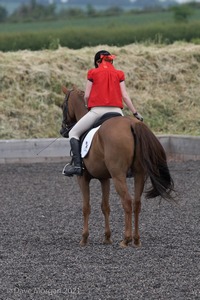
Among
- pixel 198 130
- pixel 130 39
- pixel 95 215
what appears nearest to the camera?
pixel 95 215

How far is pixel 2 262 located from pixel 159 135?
390 inches

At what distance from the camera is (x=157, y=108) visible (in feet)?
71.9

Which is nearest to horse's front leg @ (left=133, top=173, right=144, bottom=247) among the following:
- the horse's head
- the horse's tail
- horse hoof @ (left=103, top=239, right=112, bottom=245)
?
the horse's tail

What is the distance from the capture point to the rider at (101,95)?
1086cm

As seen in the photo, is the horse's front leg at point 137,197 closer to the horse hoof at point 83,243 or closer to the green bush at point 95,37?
the horse hoof at point 83,243

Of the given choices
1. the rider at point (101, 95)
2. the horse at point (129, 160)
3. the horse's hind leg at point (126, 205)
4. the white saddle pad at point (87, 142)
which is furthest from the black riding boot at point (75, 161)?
the horse's hind leg at point (126, 205)

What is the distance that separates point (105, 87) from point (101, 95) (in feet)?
0.32

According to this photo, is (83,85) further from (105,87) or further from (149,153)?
(149,153)

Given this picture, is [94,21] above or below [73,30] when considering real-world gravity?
below

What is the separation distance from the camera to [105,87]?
10.9 metres

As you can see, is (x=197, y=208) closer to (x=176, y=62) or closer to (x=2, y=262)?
(x=2, y=262)

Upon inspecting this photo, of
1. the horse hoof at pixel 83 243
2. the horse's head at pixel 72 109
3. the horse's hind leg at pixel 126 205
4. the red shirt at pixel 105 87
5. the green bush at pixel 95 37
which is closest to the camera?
the horse's hind leg at pixel 126 205

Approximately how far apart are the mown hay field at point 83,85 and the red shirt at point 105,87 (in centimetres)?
934

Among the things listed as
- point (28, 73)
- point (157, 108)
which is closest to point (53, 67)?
point (28, 73)
